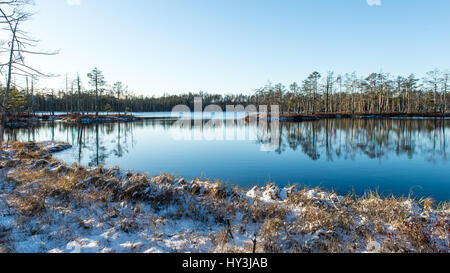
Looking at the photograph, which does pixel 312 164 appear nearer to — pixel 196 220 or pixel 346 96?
pixel 196 220

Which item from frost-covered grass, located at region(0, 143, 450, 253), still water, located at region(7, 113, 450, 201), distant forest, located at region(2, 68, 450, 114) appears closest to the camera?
frost-covered grass, located at region(0, 143, 450, 253)

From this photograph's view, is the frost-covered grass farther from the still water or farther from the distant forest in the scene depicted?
the distant forest

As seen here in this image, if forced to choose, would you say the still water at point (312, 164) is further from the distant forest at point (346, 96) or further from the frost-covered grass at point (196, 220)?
the distant forest at point (346, 96)

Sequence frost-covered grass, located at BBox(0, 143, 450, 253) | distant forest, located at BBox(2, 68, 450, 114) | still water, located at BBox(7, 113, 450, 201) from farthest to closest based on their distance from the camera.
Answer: distant forest, located at BBox(2, 68, 450, 114)
still water, located at BBox(7, 113, 450, 201)
frost-covered grass, located at BBox(0, 143, 450, 253)

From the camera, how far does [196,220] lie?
17.7 ft

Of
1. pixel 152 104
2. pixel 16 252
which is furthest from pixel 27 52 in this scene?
pixel 152 104

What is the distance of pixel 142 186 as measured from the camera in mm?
6785

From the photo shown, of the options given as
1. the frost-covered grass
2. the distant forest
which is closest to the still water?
the frost-covered grass

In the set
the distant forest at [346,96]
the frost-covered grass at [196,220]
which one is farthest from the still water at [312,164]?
the distant forest at [346,96]

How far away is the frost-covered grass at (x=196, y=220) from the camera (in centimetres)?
411

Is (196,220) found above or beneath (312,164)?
beneath

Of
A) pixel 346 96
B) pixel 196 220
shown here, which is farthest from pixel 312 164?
pixel 346 96

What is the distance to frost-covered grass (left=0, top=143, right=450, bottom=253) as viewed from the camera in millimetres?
4109
